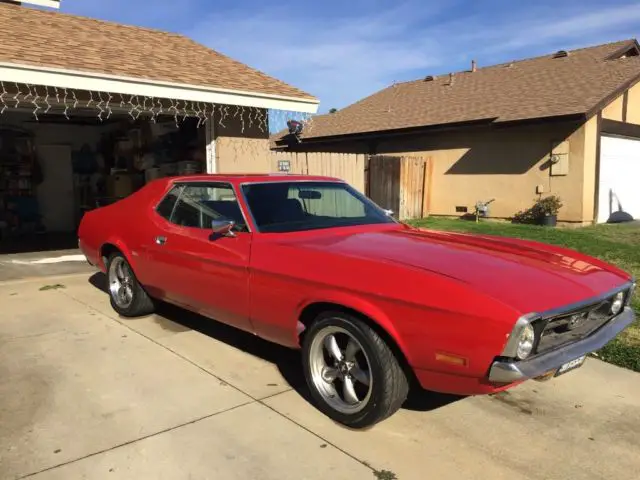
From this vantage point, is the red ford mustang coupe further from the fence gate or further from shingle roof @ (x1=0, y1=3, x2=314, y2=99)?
the fence gate

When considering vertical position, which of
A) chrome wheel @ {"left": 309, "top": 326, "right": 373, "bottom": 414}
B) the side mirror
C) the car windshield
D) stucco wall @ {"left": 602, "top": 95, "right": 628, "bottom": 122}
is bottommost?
chrome wheel @ {"left": 309, "top": 326, "right": 373, "bottom": 414}

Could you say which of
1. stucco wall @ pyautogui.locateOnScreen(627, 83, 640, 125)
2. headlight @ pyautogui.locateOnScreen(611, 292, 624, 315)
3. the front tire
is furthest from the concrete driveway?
stucco wall @ pyautogui.locateOnScreen(627, 83, 640, 125)

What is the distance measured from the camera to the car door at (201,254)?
13.0 feet

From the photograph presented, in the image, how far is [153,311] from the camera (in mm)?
5570

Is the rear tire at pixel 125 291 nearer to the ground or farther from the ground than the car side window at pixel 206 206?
nearer to the ground

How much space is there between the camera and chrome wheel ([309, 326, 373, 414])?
10.7 feet

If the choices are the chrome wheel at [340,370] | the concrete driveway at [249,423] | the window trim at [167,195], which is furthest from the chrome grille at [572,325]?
the window trim at [167,195]

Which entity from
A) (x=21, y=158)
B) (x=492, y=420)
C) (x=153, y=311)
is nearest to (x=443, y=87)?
(x=21, y=158)

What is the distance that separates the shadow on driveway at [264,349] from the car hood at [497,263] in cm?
103

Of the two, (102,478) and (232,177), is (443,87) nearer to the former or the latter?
(232,177)

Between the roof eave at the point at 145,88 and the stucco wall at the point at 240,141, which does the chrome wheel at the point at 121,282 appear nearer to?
the roof eave at the point at 145,88

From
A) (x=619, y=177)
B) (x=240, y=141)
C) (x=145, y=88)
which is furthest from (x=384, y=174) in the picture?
(x=145, y=88)

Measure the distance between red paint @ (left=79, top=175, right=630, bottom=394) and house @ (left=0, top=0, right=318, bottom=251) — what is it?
157 inches

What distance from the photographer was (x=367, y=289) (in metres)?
3.07
